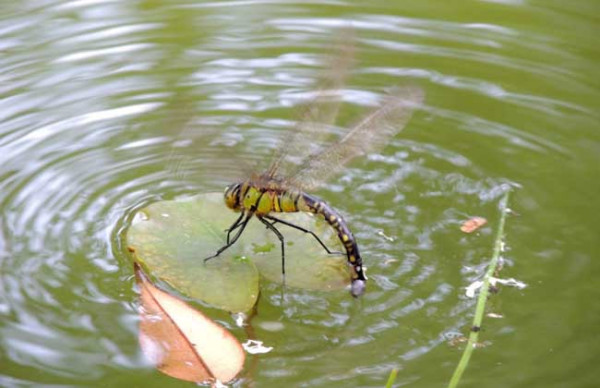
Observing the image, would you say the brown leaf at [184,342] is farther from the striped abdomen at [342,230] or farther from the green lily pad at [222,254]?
the striped abdomen at [342,230]

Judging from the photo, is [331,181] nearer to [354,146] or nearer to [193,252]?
[354,146]

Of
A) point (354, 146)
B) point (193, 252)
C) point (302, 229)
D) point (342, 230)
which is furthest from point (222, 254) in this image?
point (354, 146)

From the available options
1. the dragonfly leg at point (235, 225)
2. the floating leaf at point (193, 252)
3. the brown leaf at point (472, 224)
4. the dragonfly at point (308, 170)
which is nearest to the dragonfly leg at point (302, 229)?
the dragonfly at point (308, 170)

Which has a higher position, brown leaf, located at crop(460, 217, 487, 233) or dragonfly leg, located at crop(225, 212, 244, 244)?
dragonfly leg, located at crop(225, 212, 244, 244)

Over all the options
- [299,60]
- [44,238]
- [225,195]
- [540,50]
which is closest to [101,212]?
[44,238]

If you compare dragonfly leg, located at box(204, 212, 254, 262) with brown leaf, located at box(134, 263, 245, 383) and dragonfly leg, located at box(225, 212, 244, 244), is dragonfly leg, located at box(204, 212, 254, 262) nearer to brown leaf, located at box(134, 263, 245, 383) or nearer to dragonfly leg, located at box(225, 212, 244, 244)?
dragonfly leg, located at box(225, 212, 244, 244)

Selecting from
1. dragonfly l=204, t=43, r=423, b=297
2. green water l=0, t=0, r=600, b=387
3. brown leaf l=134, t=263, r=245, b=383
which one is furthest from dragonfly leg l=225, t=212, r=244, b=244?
brown leaf l=134, t=263, r=245, b=383
